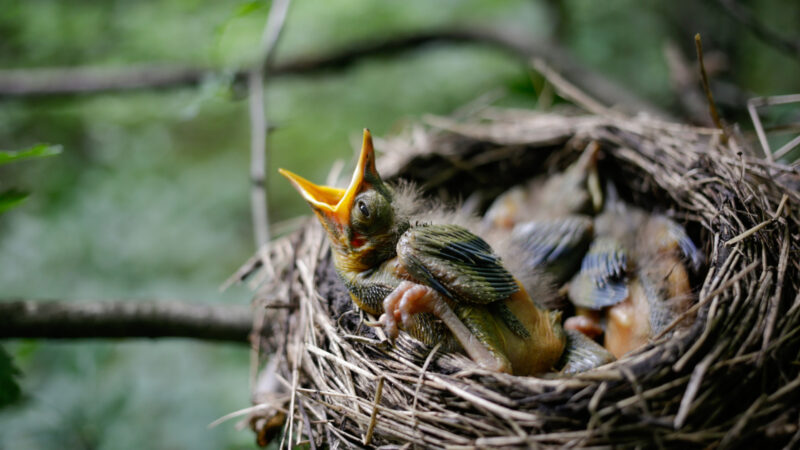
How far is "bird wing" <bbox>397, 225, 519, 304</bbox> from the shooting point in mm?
914

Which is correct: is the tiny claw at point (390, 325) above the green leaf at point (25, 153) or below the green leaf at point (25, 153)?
below

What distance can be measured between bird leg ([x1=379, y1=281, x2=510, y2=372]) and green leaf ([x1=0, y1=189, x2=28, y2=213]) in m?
0.66

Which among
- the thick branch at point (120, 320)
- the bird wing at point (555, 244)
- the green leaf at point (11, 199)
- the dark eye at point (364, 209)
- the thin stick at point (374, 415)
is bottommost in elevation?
the thin stick at point (374, 415)

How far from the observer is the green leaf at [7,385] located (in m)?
0.91

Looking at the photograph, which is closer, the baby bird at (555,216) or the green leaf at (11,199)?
the green leaf at (11,199)

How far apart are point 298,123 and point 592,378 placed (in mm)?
2396

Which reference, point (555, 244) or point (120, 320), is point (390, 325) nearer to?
point (555, 244)

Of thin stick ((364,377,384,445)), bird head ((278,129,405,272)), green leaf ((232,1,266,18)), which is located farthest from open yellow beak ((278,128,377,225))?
green leaf ((232,1,266,18))

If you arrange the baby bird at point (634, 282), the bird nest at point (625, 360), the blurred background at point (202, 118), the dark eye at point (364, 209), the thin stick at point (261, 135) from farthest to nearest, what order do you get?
the blurred background at point (202, 118)
the thin stick at point (261, 135)
the baby bird at point (634, 282)
the dark eye at point (364, 209)
the bird nest at point (625, 360)

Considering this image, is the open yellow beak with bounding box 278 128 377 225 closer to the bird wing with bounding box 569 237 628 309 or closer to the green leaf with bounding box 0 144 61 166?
the green leaf with bounding box 0 144 61 166

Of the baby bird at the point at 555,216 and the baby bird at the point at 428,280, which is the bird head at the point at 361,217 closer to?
the baby bird at the point at 428,280

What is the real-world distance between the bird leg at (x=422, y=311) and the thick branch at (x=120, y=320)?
1.63ft

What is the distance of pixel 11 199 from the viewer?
0.88 meters

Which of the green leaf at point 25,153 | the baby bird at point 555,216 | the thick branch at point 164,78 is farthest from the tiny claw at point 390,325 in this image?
the thick branch at point 164,78
